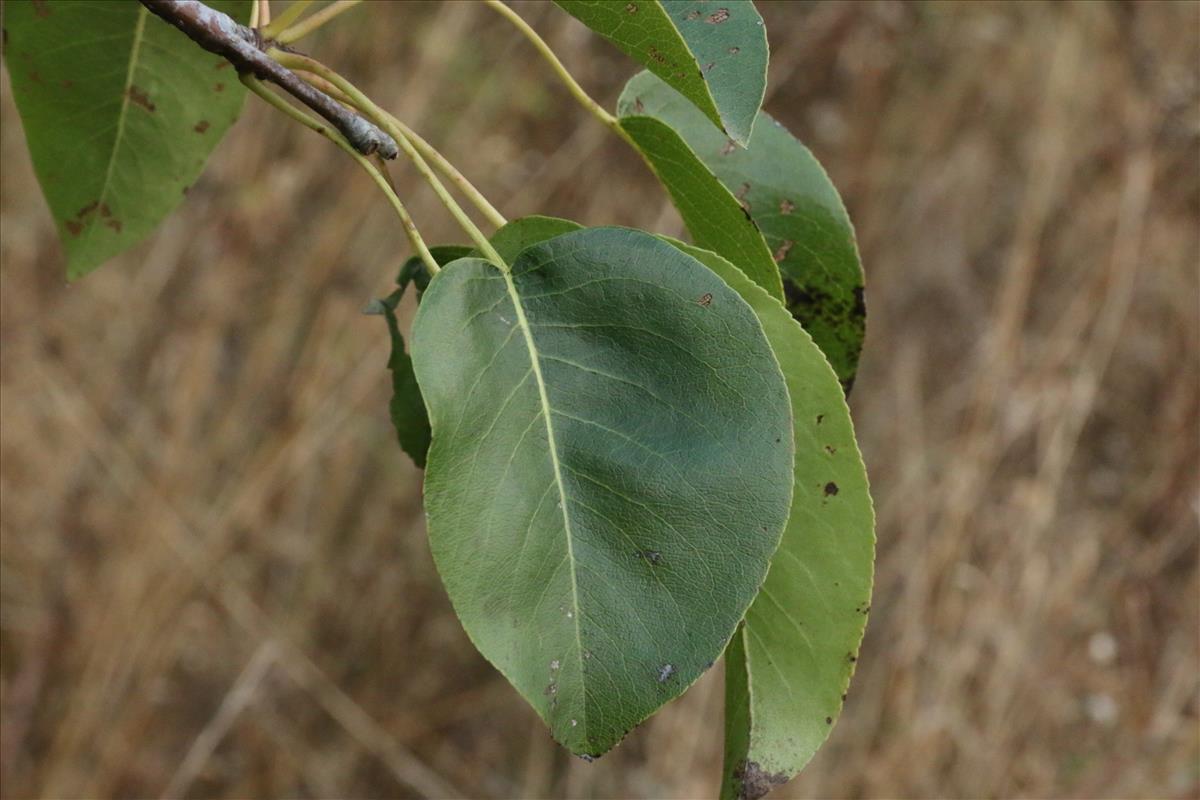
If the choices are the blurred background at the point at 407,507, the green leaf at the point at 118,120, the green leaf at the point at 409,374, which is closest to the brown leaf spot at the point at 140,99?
the green leaf at the point at 118,120

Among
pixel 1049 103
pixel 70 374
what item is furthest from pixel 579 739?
pixel 1049 103

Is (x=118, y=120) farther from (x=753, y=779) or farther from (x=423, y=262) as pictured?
(x=753, y=779)

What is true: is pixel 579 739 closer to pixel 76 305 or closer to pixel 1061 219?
pixel 76 305

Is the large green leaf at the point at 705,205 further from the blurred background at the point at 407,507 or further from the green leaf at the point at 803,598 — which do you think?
the blurred background at the point at 407,507

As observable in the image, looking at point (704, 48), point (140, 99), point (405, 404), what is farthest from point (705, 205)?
point (140, 99)

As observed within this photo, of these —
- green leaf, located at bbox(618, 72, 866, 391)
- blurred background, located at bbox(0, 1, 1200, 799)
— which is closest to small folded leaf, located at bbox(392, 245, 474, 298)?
green leaf, located at bbox(618, 72, 866, 391)

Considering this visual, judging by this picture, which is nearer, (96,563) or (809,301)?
(809,301)
